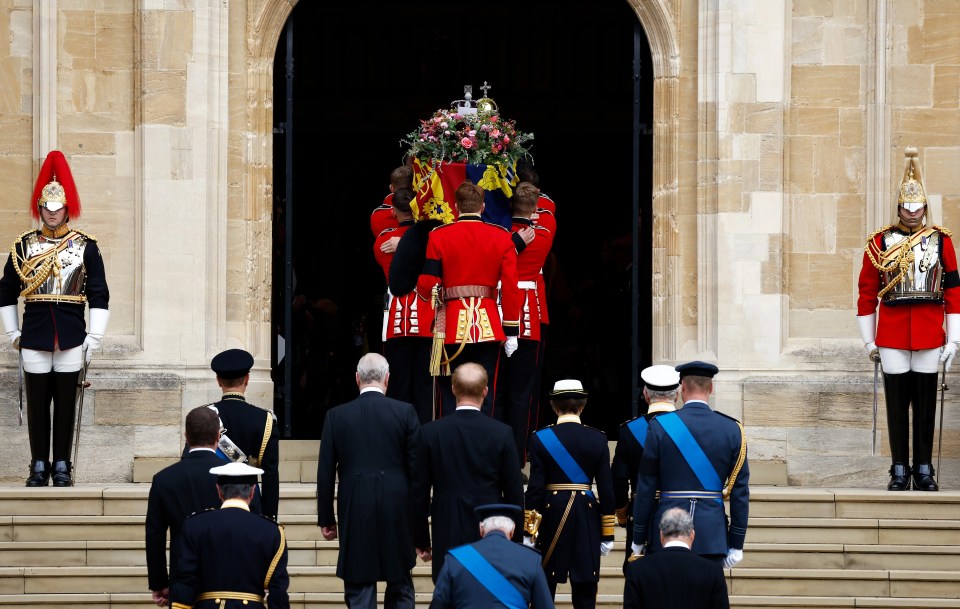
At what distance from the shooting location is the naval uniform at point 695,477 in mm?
9211

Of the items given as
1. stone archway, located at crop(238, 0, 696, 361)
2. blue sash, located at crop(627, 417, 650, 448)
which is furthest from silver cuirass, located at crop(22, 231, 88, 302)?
blue sash, located at crop(627, 417, 650, 448)

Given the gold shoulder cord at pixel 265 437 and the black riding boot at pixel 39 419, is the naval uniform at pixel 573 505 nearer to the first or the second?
the gold shoulder cord at pixel 265 437

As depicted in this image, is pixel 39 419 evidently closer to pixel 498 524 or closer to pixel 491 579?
pixel 498 524

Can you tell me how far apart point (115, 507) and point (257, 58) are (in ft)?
14.0

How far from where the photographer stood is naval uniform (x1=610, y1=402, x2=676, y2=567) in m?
9.73

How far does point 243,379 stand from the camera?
9.66 metres

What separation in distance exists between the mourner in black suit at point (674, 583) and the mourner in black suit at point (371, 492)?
6.59 ft

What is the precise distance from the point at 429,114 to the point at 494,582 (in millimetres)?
13403

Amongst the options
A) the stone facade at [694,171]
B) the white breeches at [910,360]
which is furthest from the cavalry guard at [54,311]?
the white breeches at [910,360]

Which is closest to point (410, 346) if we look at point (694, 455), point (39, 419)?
point (39, 419)

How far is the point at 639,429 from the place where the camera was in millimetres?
9758

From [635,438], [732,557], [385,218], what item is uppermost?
[385,218]

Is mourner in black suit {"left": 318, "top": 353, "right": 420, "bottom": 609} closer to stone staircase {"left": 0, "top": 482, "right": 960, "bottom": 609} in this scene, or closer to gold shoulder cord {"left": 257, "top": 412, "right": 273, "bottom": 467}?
gold shoulder cord {"left": 257, "top": 412, "right": 273, "bottom": 467}

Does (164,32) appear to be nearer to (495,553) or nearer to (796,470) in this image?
(796,470)
